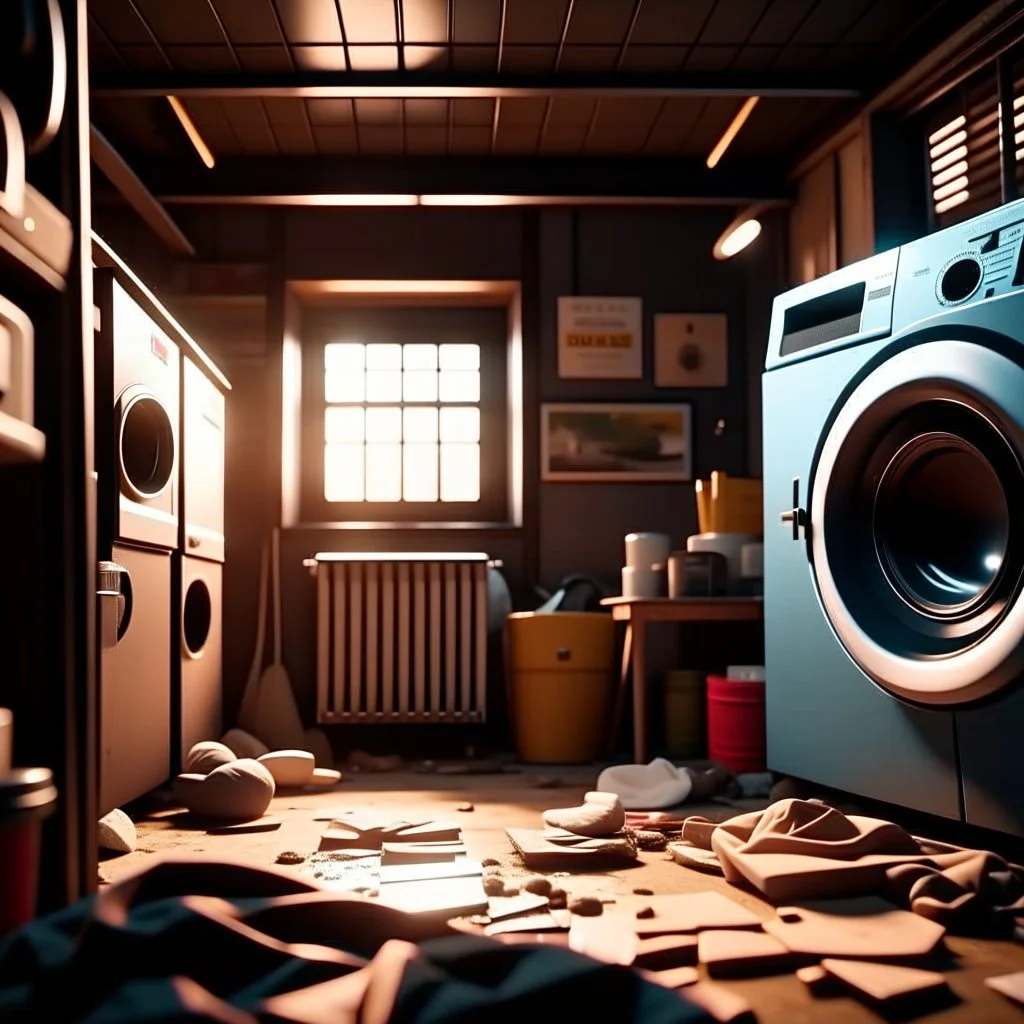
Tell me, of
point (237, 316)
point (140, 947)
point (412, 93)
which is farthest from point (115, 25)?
point (140, 947)

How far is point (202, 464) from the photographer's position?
10.5ft

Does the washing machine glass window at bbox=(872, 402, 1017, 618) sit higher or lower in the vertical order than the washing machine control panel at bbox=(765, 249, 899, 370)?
lower

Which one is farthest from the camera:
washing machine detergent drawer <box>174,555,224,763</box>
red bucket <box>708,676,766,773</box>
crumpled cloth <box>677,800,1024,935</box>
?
red bucket <box>708,676,766,773</box>

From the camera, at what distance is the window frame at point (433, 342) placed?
438cm

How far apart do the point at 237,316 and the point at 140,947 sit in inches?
134

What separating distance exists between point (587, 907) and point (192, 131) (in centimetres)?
309

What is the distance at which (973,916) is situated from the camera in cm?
158

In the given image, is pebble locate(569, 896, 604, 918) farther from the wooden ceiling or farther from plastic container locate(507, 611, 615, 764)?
the wooden ceiling

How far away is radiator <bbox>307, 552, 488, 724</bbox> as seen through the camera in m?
3.84

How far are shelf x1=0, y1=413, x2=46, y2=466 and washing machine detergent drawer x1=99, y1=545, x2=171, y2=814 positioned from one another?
931 mm

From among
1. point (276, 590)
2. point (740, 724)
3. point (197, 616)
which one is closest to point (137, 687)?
point (197, 616)

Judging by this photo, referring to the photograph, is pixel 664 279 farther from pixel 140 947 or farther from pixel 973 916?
pixel 140 947

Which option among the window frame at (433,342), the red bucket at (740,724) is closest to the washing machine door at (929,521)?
the red bucket at (740,724)

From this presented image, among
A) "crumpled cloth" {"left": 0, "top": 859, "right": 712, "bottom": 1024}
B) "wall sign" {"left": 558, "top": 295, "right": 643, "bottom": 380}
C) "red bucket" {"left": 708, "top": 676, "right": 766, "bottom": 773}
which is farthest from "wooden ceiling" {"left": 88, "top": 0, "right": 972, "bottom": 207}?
"crumpled cloth" {"left": 0, "top": 859, "right": 712, "bottom": 1024}
